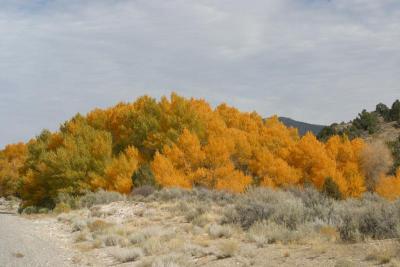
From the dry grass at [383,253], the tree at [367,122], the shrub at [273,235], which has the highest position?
the tree at [367,122]

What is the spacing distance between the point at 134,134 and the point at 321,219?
36114 millimetres

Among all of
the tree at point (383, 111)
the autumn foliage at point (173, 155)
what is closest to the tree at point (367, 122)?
the tree at point (383, 111)

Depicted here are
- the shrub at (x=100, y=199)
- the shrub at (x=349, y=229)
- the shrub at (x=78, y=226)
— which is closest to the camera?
the shrub at (x=349, y=229)

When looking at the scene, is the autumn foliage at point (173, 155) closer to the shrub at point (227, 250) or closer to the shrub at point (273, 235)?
the shrub at point (273, 235)

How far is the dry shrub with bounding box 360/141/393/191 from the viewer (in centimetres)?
5247

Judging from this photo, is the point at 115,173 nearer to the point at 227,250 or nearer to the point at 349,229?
the point at 227,250

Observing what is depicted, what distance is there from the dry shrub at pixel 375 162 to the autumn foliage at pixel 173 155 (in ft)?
1.86

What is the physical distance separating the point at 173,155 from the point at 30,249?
29.4m

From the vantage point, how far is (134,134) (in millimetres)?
49188

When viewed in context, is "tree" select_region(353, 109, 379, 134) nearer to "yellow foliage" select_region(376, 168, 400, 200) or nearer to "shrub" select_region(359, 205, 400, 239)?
"yellow foliage" select_region(376, 168, 400, 200)

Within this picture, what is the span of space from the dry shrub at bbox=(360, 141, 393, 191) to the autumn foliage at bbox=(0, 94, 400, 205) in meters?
0.57

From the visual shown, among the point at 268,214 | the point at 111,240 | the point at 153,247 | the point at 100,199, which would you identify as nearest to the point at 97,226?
the point at 111,240

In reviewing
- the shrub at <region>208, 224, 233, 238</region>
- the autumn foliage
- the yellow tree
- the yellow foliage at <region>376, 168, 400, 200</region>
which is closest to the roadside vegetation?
the shrub at <region>208, 224, 233, 238</region>

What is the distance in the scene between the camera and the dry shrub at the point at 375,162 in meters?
52.5
